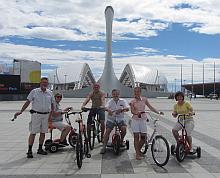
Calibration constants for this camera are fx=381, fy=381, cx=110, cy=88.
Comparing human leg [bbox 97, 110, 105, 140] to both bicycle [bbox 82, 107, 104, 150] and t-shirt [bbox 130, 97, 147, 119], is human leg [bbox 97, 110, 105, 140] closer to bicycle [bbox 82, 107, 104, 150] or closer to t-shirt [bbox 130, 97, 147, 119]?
bicycle [bbox 82, 107, 104, 150]

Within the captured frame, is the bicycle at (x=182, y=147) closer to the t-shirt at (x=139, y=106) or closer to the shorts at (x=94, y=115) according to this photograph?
the t-shirt at (x=139, y=106)

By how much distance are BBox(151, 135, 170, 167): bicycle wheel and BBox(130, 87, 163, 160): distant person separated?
52cm

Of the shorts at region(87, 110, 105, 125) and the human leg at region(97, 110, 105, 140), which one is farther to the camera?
the human leg at region(97, 110, 105, 140)

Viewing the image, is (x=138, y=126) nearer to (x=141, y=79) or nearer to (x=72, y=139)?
(x=72, y=139)

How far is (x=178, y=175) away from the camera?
6309mm

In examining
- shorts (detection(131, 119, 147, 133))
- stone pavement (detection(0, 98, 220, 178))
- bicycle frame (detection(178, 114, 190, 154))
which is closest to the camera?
stone pavement (detection(0, 98, 220, 178))

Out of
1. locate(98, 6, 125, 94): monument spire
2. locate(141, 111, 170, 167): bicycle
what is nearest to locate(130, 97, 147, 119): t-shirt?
locate(141, 111, 170, 167): bicycle

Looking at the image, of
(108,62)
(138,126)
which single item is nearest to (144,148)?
(138,126)

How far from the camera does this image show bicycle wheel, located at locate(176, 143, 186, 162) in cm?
732

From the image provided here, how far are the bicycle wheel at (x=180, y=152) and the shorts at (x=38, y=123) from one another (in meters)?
2.78

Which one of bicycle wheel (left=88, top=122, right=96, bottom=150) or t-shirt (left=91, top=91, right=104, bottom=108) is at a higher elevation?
t-shirt (left=91, top=91, right=104, bottom=108)

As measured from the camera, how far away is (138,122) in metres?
7.73

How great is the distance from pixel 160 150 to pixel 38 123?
8.67 feet

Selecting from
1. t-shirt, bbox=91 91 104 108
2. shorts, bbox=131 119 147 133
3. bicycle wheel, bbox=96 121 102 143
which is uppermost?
t-shirt, bbox=91 91 104 108
